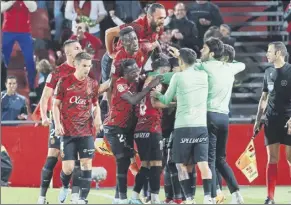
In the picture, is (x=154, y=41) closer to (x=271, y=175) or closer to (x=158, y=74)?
(x=158, y=74)

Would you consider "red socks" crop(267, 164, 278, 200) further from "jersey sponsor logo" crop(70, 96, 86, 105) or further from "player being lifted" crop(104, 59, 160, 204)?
"jersey sponsor logo" crop(70, 96, 86, 105)

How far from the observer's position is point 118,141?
1385cm

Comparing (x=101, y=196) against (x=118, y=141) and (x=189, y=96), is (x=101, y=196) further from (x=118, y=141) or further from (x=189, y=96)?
(x=189, y=96)

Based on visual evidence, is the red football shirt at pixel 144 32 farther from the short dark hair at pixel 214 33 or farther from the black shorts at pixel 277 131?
the short dark hair at pixel 214 33

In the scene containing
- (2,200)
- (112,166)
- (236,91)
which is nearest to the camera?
(2,200)

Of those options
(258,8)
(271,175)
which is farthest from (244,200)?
(258,8)

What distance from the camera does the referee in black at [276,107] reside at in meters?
14.5

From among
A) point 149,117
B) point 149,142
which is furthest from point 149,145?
point 149,117

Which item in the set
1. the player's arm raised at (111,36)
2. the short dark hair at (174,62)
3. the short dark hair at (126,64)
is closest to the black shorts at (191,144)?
the short dark hair at (126,64)

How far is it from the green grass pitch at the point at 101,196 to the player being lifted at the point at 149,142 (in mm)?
1120

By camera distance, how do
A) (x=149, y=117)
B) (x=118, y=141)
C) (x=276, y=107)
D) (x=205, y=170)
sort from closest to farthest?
(x=205, y=170), (x=118, y=141), (x=149, y=117), (x=276, y=107)

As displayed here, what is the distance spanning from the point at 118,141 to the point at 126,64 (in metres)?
1.02

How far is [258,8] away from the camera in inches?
897

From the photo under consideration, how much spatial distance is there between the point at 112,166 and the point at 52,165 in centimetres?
385
